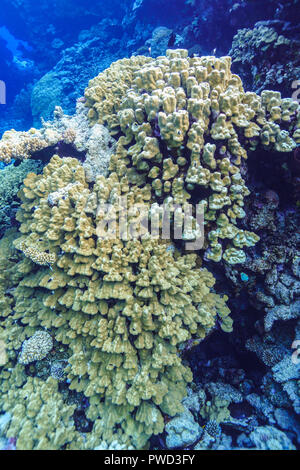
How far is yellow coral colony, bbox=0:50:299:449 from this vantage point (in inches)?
103

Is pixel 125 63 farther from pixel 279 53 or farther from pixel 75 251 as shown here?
pixel 75 251

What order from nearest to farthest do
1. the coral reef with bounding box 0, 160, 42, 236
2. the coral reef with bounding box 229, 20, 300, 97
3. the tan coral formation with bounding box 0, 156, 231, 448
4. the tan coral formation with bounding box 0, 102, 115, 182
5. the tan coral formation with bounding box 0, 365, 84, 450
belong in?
the tan coral formation with bounding box 0, 365, 84, 450, the tan coral formation with bounding box 0, 156, 231, 448, the tan coral formation with bounding box 0, 102, 115, 182, the coral reef with bounding box 229, 20, 300, 97, the coral reef with bounding box 0, 160, 42, 236

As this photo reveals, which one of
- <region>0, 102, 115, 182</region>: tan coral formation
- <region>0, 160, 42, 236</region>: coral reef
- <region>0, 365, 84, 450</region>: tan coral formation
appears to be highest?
<region>0, 102, 115, 182</region>: tan coral formation

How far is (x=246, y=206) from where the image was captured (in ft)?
11.1

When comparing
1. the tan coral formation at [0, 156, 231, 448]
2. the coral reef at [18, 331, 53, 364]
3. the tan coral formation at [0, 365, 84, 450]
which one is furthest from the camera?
the coral reef at [18, 331, 53, 364]

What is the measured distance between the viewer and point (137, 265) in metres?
2.85

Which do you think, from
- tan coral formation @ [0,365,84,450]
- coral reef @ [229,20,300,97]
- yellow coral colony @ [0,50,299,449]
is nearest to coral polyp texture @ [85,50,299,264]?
yellow coral colony @ [0,50,299,449]

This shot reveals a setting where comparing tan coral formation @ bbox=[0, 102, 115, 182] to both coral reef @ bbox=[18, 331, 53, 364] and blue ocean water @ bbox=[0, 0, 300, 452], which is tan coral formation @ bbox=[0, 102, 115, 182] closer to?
blue ocean water @ bbox=[0, 0, 300, 452]

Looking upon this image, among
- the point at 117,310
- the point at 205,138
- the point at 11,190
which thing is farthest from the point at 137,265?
the point at 11,190

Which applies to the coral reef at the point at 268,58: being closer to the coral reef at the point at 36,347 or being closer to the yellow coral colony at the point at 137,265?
the yellow coral colony at the point at 137,265

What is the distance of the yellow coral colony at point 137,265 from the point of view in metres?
2.62

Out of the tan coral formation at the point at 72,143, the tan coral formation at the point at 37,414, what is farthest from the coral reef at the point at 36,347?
the tan coral formation at the point at 72,143

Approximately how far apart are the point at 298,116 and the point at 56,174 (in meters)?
3.48

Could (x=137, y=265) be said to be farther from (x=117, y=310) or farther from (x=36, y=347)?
(x=36, y=347)
